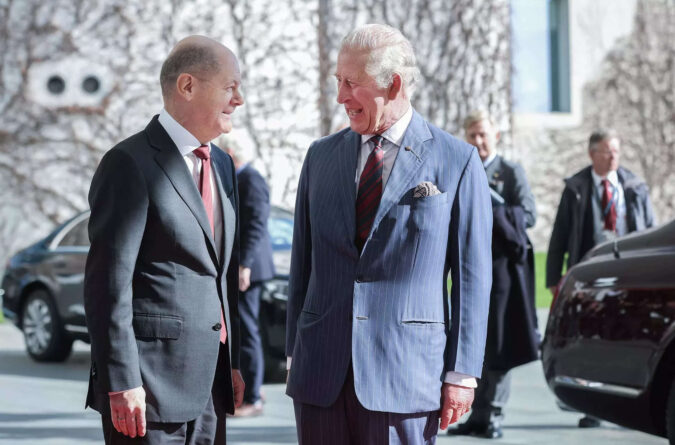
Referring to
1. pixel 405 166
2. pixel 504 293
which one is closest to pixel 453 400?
pixel 405 166

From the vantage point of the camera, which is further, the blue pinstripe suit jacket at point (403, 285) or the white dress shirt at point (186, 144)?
Answer: the white dress shirt at point (186, 144)

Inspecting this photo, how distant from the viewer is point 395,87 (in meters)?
3.47

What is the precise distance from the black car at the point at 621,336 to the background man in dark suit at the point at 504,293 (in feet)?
2.49

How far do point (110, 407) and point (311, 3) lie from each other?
13893 mm

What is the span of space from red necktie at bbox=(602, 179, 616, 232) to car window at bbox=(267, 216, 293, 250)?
286 cm

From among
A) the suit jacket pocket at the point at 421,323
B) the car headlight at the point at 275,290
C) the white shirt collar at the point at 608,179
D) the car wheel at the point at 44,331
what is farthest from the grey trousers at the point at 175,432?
the car wheel at the point at 44,331

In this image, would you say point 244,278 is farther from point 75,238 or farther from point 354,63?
point 354,63

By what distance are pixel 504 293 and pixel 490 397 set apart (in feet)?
2.07

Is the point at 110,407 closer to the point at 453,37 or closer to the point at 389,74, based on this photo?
the point at 389,74

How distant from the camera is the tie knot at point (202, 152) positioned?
354 cm

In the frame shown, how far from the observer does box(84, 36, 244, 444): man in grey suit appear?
3.29 m

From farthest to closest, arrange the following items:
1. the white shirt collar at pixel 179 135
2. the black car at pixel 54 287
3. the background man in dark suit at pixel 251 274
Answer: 1. the black car at pixel 54 287
2. the background man in dark suit at pixel 251 274
3. the white shirt collar at pixel 179 135

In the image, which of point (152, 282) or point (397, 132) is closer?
point (152, 282)

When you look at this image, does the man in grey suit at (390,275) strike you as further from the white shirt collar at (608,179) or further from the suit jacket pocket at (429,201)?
the white shirt collar at (608,179)
